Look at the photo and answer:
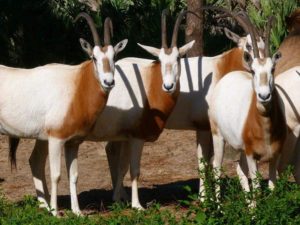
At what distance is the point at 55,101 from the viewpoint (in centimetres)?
963

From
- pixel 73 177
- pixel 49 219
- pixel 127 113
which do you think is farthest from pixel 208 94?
pixel 49 219

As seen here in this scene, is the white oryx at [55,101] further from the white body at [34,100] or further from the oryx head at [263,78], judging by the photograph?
the oryx head at [263,78]

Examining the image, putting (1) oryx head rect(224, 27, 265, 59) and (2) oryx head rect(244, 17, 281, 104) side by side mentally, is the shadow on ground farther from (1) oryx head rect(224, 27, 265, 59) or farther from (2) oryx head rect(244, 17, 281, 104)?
(2) oryx head rect(244, 17, 281, 104)

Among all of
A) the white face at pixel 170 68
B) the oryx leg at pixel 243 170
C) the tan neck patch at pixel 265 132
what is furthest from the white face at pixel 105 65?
the oryx leg at pixel 243 170

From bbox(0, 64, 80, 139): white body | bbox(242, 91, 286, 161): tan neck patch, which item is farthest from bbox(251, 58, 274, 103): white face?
bbox(0, 64, 80, 139): white body

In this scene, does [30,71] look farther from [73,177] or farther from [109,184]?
[109,184]

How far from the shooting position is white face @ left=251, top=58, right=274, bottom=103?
842cm

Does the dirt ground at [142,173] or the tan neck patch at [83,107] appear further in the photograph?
the dirt ground at [142,173]

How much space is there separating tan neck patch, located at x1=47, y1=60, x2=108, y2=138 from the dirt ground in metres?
1.07

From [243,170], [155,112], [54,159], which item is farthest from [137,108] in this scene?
[243,170]

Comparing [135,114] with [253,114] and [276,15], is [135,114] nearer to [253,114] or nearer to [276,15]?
[253,114]

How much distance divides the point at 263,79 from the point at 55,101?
2.23 m

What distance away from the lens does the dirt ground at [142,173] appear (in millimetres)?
10930

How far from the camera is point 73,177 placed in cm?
983
